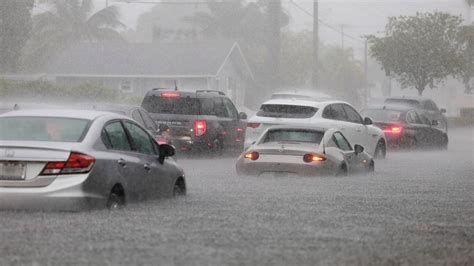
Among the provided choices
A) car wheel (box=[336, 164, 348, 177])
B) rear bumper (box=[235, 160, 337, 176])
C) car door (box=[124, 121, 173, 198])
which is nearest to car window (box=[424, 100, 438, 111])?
car wheel (box=[336, 164, 348, 177])

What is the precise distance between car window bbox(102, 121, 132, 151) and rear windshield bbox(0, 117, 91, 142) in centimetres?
26

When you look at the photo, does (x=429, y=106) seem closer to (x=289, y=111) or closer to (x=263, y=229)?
(x=289, y=111)

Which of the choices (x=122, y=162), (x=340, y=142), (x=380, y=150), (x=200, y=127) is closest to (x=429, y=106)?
(x=380, y=150)

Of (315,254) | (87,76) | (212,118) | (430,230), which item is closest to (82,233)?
(315,254)

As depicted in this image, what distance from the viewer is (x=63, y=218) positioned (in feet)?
39.3

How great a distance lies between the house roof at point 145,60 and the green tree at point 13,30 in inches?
211

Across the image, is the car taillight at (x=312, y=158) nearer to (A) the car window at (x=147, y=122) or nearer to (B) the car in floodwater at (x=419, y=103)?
(A) the car window at (x=147, y=122)

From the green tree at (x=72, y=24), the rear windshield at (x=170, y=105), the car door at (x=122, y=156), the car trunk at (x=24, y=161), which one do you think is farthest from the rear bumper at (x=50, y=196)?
the green tree at (x=72, y=24)

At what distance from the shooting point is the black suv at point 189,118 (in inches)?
1104

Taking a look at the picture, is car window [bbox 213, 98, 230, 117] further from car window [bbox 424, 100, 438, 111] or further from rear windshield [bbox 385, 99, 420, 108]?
car window [bbox 424, 100, 438, 111]

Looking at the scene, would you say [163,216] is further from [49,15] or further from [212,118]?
[49,15]

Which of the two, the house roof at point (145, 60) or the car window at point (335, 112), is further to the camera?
the house roof at point (145, 60)

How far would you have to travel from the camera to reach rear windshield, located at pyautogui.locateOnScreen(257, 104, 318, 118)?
2673cm

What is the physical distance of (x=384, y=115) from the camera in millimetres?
34312
